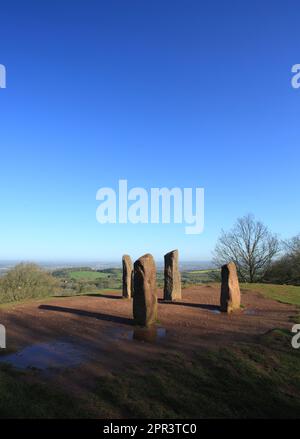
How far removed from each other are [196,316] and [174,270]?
5049mm

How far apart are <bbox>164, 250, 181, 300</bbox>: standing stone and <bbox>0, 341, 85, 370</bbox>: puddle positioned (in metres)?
10.5

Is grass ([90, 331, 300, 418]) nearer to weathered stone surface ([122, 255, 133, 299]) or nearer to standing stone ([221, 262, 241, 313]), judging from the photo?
standing stone ([221, 262, 241, 313])

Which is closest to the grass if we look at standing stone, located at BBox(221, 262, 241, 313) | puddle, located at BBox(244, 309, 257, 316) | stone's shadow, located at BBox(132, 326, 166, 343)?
stone's shadow, located at BBox(132, 326, 166, 343)

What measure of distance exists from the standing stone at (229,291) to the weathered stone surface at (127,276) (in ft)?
21.8

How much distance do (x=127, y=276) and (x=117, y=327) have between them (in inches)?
327

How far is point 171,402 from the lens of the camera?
770 centimetres

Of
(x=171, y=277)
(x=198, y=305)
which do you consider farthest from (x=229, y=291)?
(x=171, y=277)

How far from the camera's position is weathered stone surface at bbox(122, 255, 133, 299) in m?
23.0

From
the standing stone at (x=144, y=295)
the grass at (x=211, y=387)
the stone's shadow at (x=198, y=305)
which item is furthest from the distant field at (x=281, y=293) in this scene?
the grass at (x=211, y=387)

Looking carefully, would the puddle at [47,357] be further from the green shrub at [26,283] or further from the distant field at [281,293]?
the green shrub at [26,283]

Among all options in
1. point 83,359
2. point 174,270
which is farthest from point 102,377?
point 174,270
